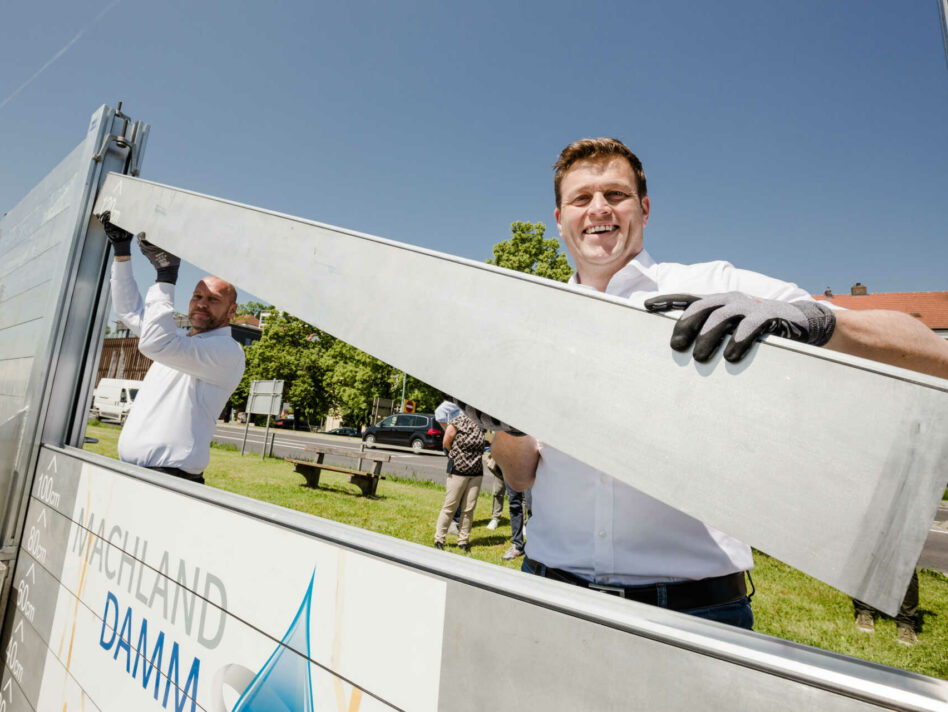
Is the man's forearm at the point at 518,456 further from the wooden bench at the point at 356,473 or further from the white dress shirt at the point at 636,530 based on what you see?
the wooden bench at the point at 356,473

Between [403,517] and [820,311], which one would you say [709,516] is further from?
[403,517]

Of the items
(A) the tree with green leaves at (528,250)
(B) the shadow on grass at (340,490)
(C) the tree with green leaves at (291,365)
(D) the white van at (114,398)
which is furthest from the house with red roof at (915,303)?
(D) the white van at (114,398)

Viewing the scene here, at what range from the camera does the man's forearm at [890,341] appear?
0.79 metres

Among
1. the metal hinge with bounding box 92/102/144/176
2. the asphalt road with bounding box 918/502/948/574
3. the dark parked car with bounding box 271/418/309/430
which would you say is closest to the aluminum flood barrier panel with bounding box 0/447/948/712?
the metal hinge with bounding box 92/102/144/176

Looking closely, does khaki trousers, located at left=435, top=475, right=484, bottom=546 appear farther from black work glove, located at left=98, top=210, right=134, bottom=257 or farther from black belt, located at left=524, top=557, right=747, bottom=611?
black belt, located at left=524, top=557, right=747, bottom=611

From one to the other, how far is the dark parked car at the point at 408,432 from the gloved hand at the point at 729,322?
2143cm

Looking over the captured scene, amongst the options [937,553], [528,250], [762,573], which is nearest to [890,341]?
[762,573]

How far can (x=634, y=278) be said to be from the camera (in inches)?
59.9

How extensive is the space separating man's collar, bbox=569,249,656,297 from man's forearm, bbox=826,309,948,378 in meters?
0.70

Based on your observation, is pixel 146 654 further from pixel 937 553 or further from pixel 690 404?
pixel 937 553

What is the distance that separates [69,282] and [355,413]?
32.1 m

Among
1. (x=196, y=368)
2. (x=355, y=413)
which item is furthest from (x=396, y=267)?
(x=355, y=413)

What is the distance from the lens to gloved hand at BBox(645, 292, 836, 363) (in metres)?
0.65

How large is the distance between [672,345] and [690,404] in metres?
0.08
